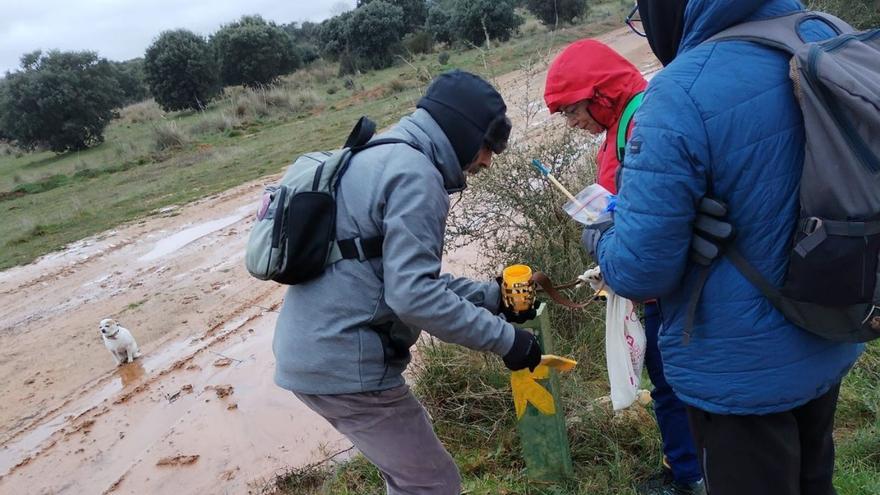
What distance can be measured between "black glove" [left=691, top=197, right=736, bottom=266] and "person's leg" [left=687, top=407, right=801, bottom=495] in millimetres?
438

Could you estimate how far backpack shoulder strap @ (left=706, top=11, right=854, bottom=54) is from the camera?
1.46 meters

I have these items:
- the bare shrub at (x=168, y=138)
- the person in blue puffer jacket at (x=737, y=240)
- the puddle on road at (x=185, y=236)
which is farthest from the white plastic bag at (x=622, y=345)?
the bare shrub at (x=168, y=138)

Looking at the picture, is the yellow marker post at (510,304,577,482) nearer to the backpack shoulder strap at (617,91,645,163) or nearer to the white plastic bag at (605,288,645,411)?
the white plastic bag at (605,288,645,411)

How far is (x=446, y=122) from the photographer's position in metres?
1.96

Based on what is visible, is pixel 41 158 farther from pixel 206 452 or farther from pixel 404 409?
pixel 404 409

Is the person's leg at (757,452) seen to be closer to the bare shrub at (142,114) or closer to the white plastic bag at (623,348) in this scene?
the white plastic bag at (623,348)

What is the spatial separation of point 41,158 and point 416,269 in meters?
24.4

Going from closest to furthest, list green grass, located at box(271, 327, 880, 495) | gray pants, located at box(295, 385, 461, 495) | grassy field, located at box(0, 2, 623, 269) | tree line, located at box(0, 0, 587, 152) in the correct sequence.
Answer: gray pants, located at box(295, 385, 461, 495), green grass, located at box(271, 327, 880, 495), grassy field, located at box(0, 2, 623, 269), tree line, located at box(0, 0, 587, 152)

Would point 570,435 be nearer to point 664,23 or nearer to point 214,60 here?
point 664,23

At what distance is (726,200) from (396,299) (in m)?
0.85

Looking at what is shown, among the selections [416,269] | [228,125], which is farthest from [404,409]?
[228,125]

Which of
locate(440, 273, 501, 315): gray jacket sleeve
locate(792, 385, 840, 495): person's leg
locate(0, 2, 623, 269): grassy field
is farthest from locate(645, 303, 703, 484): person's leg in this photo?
locate(0, 2, 623, 269): grassy field

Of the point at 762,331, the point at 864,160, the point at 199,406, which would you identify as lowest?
the point at 199,406

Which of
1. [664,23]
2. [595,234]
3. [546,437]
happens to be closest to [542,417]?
[546,437]
